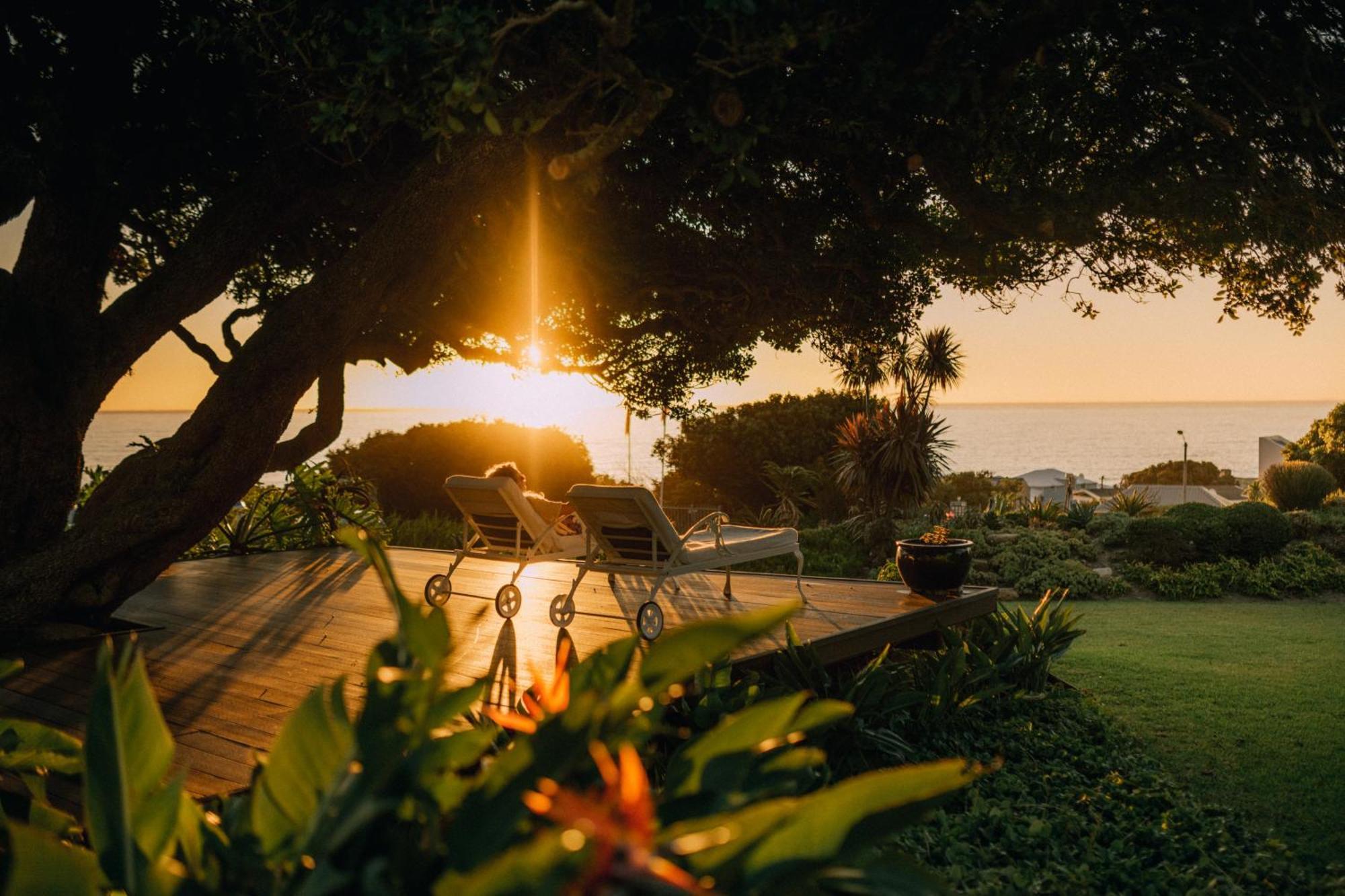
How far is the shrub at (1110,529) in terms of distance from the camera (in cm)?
1346

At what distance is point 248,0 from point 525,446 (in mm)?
11684

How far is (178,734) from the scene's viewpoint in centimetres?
365

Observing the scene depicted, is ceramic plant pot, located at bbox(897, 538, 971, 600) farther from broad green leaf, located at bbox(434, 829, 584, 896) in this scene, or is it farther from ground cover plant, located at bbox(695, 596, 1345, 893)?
broad green leaf, located at bbox(434, 829, 584, 896)

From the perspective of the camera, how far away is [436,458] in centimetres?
1596

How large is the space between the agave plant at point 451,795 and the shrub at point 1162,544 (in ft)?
44.0

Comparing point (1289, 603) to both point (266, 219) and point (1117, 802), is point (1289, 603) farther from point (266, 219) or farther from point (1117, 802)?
point (266, 219)

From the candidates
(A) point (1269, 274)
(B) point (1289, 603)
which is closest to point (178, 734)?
(A) point (1269, 274)

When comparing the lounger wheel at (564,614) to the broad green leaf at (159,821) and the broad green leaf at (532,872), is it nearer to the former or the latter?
the broad green leaf at (159,821)

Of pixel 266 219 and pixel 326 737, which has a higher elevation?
pixel 266 219

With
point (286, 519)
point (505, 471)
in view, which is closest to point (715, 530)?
point (505, 471)

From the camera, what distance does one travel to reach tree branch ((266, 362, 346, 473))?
301 inches

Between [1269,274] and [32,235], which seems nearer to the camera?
[32,235]

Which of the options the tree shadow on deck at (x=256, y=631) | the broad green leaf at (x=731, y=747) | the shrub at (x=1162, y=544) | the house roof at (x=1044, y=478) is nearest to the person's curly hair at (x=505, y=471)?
the tree shadow on deck at (x=256, y=631)

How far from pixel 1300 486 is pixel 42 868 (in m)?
19.7
